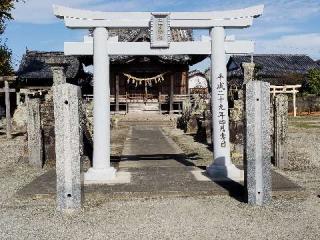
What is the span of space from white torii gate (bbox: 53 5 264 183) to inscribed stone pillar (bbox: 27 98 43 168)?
110 inches

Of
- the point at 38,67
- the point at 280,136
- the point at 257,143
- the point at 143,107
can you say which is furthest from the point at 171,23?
the point at 38,67

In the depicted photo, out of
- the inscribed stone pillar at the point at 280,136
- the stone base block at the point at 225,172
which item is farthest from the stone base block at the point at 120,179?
the inscribed stone pillar at the point at 280,136

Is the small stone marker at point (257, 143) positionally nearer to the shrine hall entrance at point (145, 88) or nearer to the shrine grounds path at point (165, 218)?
the shrine grounds path at point (165, 218)

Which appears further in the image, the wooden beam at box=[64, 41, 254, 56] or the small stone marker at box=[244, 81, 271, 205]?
the wooden beam at box=[64, 41, 254, 56]

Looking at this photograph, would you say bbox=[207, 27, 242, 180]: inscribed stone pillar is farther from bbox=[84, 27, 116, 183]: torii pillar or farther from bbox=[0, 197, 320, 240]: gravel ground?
bbox=[84, 27, 116, 183]: torii pillar

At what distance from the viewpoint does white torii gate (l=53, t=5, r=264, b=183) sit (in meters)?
8.34

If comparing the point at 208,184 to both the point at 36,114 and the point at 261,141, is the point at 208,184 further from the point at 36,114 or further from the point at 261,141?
the point at 36,114

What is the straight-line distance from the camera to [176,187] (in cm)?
755

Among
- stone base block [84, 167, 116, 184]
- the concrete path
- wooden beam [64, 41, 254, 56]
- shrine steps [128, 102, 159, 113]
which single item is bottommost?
the concrete path

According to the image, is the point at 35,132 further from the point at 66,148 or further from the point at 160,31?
the point at 66,148

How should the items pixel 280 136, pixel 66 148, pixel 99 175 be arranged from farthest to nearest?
pixel 280 136 → pixel 99 175 → pixel 66 148

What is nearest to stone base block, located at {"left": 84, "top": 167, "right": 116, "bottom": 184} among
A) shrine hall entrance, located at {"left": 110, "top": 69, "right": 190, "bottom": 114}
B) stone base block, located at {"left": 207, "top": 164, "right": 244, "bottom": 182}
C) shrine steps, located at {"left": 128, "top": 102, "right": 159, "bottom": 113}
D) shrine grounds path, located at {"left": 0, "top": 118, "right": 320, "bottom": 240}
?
shrine grounds path, located at {"left": 0, "top": 118, "right": 320, "bottom": 240}

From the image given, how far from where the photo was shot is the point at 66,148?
643cm

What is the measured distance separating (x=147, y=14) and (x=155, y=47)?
2.28 feet
